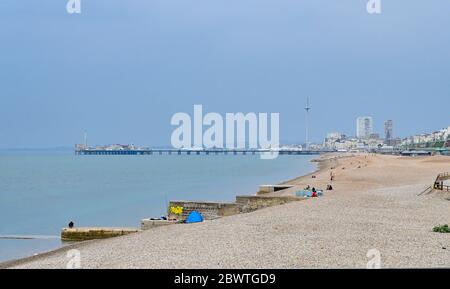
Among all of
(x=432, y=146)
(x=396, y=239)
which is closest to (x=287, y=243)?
(x=396, y=239)

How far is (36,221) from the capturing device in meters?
26.3

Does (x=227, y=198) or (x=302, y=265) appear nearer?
(x=302, y=265)

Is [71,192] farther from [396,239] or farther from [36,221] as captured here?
[396,239]

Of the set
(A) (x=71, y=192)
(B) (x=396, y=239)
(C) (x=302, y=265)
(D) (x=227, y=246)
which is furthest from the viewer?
(A) (x=71, y=192)

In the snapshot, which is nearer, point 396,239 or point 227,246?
point 227,246
